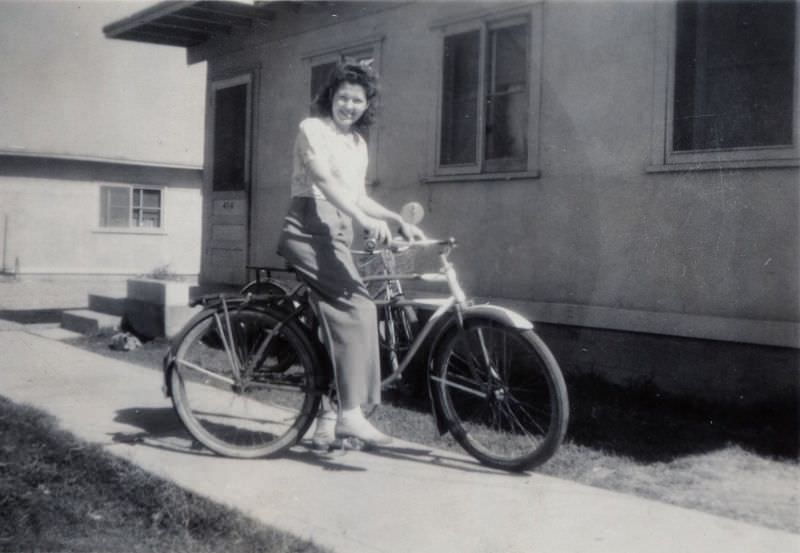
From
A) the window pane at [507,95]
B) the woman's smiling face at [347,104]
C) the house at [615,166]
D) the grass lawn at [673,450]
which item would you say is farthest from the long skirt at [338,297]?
the window pane at [507,95]

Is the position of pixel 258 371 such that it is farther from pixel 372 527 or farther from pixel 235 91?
pixel 235 91

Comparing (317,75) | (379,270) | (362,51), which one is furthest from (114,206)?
(379,270)

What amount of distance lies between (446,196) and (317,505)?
3825 mm

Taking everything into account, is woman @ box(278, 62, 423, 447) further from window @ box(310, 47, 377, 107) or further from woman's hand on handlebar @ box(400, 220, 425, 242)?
window @ box(310, 47, 377, 107)

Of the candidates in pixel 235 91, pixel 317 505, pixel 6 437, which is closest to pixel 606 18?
pixel 317 505

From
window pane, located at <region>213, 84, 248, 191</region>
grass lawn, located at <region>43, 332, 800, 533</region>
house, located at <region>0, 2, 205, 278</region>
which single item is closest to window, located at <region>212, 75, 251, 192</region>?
window pane, located at <region>213, 84, 248, 191</region>

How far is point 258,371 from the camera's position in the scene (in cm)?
353

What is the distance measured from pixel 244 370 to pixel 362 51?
176 inches

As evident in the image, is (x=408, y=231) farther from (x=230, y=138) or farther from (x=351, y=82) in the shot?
(x=230, y=138)

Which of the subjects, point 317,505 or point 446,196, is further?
point 446,196

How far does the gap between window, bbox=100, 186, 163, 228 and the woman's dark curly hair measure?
1675 centimetres

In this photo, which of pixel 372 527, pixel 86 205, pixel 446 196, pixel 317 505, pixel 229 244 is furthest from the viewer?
pixel 86 205

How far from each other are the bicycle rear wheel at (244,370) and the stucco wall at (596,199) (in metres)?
2.56

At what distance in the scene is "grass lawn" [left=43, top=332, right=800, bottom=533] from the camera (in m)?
3.07
